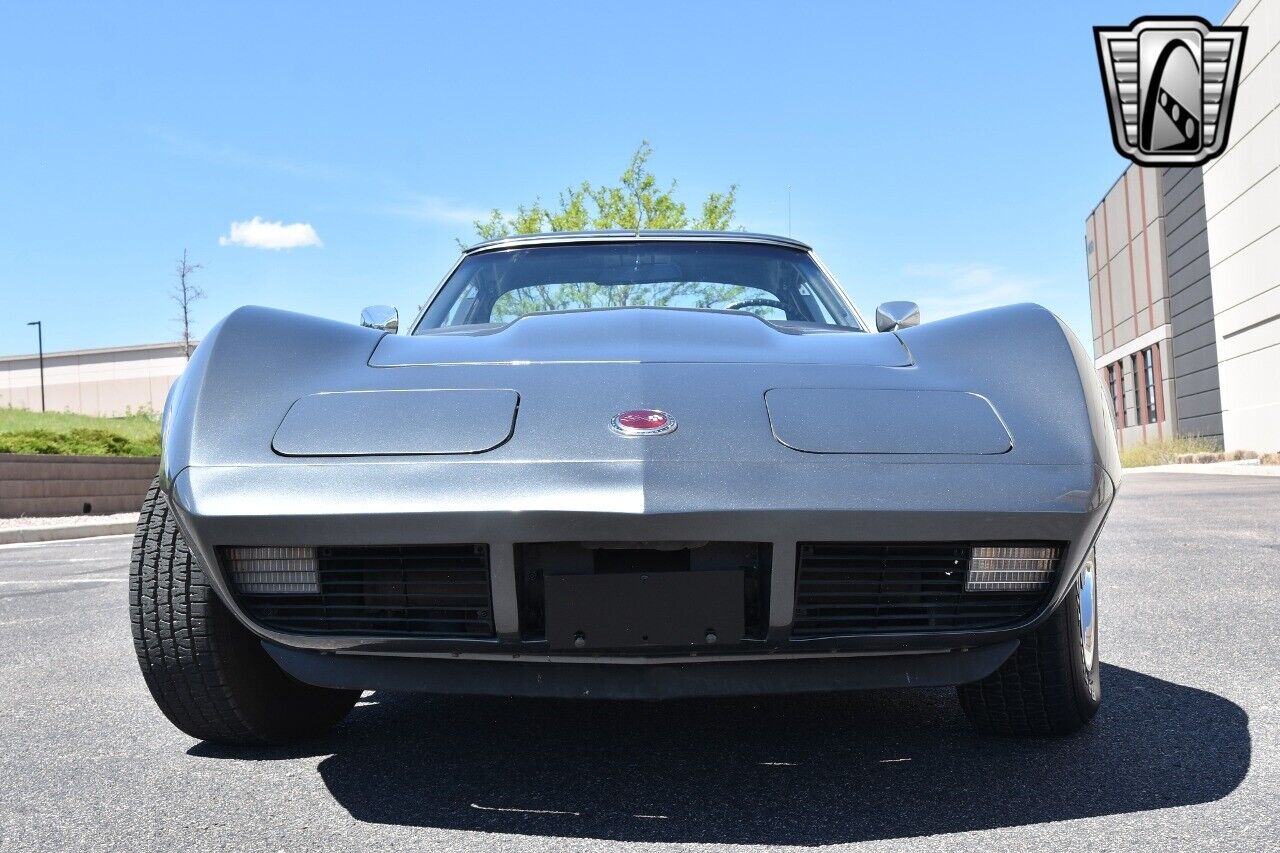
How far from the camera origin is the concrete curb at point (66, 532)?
41.7 ft

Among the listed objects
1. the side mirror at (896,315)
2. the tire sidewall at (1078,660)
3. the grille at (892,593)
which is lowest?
the tire sidewall at (1078,660)

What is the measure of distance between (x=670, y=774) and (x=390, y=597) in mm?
647

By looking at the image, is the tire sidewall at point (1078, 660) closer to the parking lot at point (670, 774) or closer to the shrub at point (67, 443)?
the parking lot at point (670, 774)

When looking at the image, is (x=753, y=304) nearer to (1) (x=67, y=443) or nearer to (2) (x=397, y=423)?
(2) (x=397, y=423)

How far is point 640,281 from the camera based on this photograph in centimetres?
330

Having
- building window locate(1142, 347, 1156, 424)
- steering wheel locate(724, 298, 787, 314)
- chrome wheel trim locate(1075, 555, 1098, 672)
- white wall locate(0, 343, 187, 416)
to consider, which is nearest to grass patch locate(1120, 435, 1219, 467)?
building window locate(1142, 347, 1156, 424)

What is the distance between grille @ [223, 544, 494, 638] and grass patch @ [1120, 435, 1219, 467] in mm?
29455

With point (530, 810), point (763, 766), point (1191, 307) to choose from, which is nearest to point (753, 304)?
point (763, 766)

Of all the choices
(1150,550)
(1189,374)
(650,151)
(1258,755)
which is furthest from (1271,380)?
(1258,755)

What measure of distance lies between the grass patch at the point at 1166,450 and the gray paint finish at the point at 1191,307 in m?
0.69

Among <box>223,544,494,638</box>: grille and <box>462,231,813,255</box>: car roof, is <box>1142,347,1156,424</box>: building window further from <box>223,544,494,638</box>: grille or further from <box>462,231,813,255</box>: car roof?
<box>223,544,494,638</box>: grille

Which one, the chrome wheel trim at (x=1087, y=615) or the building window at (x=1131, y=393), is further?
the building window at (x=1131, y=393)

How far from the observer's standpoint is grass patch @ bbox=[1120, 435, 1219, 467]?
29.2 m

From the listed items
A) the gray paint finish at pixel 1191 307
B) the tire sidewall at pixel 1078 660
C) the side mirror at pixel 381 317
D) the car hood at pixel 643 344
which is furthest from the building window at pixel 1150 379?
the car hood at pixel 643 344
